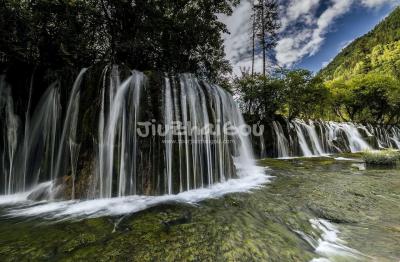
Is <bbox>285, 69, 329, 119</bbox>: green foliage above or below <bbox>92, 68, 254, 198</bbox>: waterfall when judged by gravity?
above

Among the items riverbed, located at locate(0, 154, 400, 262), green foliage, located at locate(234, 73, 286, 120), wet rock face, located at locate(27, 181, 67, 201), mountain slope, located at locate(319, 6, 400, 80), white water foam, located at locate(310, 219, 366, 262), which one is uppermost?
mountain slope, located at locate(319, 6, 400, 80)

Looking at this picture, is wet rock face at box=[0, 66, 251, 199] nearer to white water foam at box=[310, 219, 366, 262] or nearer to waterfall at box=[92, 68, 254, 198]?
waterfall at box=[92, 68, 254, 198]

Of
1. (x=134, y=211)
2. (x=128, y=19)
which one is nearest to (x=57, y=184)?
(x=134, y=211)

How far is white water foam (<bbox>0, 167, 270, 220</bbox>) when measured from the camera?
428 centimetres

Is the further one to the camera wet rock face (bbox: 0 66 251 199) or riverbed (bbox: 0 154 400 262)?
wet rock face (bbox: 0 66 251 199)

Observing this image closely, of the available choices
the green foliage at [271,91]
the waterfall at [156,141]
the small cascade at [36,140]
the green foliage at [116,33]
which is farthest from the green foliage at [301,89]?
the small cascade at [36,140]

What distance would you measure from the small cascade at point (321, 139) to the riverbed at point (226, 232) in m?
13.1

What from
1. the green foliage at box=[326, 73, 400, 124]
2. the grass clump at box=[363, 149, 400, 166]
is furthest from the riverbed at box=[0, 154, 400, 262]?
the green foliage at box=[326, 73, 400, 124]

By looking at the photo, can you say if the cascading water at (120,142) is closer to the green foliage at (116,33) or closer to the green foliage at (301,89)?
the green foliage at (116,33)

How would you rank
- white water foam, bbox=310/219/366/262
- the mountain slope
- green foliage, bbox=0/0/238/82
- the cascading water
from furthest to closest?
the mountain slope, green foliage, bbox=0/0/238/82, the cascading water, white water foam, bbox=310/219/366/262

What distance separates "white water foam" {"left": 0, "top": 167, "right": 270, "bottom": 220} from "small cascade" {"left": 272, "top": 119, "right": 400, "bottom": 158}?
13.0m

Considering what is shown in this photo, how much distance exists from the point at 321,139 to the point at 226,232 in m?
20.0

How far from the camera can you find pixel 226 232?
319 centimetres

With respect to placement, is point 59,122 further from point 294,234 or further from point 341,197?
point 341,197
